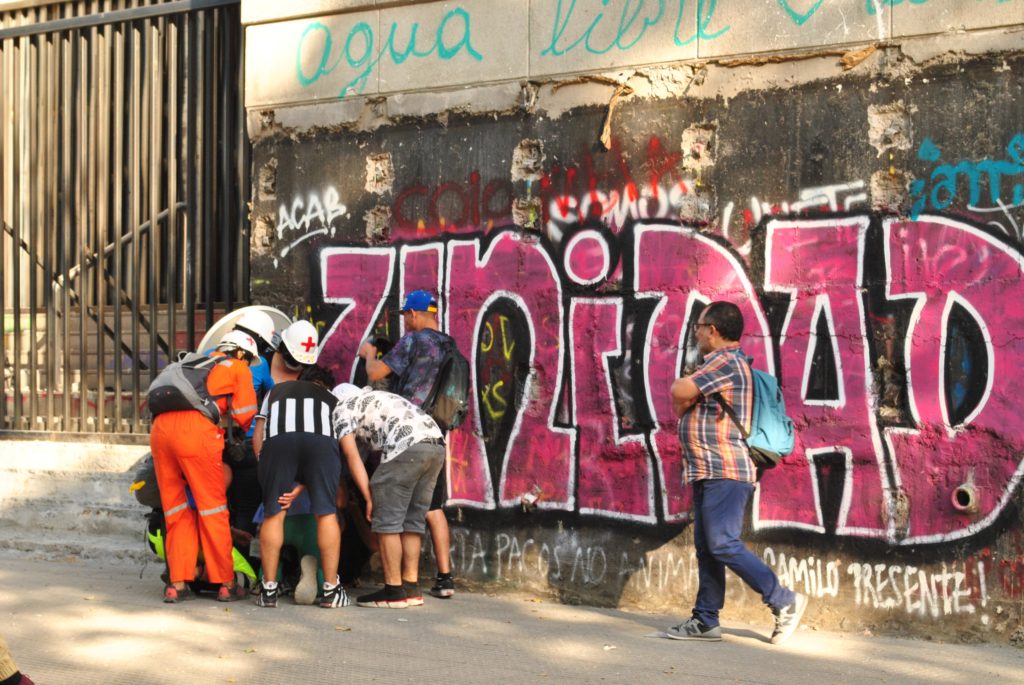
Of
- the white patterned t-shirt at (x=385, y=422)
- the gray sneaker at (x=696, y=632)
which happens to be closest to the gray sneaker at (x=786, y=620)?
the gray sneaker at (x=696, y=632)

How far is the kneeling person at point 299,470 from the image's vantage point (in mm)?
7117

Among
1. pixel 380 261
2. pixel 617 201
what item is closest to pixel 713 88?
pixel 617 201

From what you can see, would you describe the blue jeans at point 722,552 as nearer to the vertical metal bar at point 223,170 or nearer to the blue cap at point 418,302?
the blue cap at point 418,302

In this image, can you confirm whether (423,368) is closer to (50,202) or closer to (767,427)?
(767,427)

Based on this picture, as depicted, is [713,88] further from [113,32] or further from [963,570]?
[113,32]

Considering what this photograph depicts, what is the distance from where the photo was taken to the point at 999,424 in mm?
6324

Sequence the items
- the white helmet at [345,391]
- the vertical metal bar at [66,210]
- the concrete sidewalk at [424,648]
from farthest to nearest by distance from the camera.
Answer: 1. the vertical metal bar at [66,210]
2. the white helmet at [345,391]
3. the concrete sidewalk at [424,648]

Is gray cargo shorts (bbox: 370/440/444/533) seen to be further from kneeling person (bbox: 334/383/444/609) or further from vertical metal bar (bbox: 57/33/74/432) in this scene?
vertical metal bar (bbox: 57/33/74/432)

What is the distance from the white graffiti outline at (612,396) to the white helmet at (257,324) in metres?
1.82

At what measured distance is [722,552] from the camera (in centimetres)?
626

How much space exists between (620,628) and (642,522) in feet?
2.32

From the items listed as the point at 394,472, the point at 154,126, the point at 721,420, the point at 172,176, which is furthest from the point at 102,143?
the point at 721,420

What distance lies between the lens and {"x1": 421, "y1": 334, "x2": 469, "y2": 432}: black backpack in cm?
742

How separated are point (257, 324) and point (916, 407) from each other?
12.3ft
